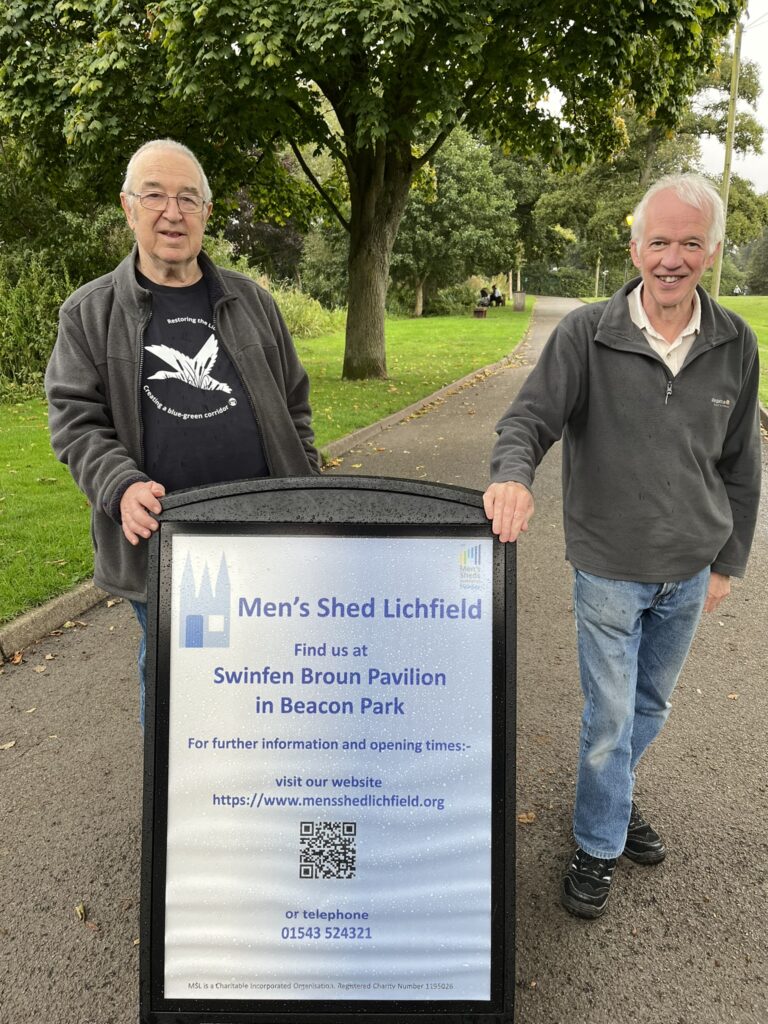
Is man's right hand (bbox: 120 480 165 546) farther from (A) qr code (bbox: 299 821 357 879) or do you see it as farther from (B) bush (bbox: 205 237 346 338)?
(B) bush (bbox: 205 237 346 338)

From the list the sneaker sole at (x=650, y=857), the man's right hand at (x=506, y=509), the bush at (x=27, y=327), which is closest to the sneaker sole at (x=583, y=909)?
the sneaker sole at (x=650, y=857)

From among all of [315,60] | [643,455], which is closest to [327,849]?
[643,455]

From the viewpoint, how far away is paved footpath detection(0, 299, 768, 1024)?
2508 mm

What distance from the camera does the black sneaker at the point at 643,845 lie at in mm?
3105

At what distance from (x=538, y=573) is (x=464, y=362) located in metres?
15.6

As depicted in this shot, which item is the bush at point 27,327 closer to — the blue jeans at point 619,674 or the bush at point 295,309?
the bush at point 295,309

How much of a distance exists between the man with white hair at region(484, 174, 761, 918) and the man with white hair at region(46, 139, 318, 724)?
875mm

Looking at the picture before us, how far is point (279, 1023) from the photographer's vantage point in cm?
209

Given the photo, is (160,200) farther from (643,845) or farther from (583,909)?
(643,845)

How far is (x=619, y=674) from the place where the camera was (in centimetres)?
270

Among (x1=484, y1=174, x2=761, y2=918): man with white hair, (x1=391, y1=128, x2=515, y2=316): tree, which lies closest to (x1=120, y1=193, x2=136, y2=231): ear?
(x1=484, y1=174, x2=761, y2=918): man with white hair

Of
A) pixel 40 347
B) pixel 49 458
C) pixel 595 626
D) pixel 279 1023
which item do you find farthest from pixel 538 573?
pixel 40 347

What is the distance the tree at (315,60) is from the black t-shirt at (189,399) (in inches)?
295

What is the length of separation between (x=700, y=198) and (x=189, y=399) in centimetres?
164
